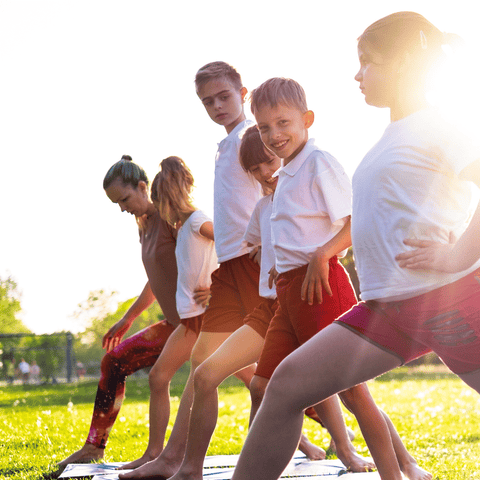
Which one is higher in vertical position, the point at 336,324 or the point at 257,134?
the point at 257,134

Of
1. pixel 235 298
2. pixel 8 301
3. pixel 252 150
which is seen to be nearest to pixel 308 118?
pixel 252 150

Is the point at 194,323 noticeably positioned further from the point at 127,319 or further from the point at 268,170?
the point at 268,170

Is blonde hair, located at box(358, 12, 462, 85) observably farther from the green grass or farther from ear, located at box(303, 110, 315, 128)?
the green grass

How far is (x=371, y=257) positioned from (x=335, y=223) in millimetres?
843

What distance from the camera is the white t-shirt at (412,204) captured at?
219 centimetres

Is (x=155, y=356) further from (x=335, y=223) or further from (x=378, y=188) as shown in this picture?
(x=378, y=188)

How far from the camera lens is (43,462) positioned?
5.24m

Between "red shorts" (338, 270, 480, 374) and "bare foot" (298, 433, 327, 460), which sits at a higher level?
"red shorts" (338, 270, 480, 374)

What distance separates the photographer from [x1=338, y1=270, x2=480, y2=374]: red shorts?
2.11 metres

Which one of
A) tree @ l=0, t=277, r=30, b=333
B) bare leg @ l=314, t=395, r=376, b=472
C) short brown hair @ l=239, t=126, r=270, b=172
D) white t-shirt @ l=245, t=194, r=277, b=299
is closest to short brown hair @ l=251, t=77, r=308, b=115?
short brown hair @ l=239, t=126, r=270, b=172

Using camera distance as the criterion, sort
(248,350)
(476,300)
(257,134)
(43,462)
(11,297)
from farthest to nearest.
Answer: (11,297)
(43,462)
(257,134)
(248,350)
(476,300)

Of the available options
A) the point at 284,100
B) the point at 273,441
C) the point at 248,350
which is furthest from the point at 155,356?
the point at 273,441

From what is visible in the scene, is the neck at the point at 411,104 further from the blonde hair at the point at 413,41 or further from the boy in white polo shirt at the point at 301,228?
the boy in white polo shirt at the point at 301,228

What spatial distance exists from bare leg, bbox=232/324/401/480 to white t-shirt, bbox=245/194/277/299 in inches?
51.8
